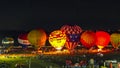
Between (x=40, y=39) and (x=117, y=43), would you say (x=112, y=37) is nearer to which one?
(x=117, y=43)

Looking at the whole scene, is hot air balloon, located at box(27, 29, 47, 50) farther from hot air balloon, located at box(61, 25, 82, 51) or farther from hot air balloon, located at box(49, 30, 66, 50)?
hot air balloon, located at box(61, 25, 82, 51)

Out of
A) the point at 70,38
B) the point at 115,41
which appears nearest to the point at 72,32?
the point at 70,38

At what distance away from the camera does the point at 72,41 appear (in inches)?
1548

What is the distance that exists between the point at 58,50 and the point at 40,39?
2302 mm

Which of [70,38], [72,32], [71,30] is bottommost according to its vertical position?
[70,38]

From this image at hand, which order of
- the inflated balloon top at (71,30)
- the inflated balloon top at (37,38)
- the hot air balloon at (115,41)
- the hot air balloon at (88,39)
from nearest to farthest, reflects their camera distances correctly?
the inflated balloon top at (37,38) → the hot air balloon at (88,39) → the inflated balloon top at (71,30) → the hot air balloon at (115,41)

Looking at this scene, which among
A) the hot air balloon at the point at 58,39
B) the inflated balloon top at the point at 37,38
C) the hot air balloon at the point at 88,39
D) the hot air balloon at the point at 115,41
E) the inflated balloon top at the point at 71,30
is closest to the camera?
the hot air balloon at the point at 58,39

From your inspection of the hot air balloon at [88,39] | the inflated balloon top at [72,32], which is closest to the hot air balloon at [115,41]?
the hot air balloon at [88,39]

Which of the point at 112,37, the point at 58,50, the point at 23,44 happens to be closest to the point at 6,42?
the point at 23,44

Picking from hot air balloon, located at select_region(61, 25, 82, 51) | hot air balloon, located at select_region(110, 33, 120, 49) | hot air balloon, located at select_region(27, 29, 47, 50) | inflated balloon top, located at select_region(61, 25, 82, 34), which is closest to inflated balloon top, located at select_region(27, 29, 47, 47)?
hot air balloon, located at select_region(27, 29, 47, 50)

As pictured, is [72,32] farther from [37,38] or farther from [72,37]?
[37,38]

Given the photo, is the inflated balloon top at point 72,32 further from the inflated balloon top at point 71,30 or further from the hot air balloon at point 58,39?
the hot air balloon at point 58,39

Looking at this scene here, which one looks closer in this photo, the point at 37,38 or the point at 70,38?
the point at 37,38

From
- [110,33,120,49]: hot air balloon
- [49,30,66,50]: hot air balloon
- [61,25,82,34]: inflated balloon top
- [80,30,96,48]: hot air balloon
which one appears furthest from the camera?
[110,33,120,49]: hot air balloon
